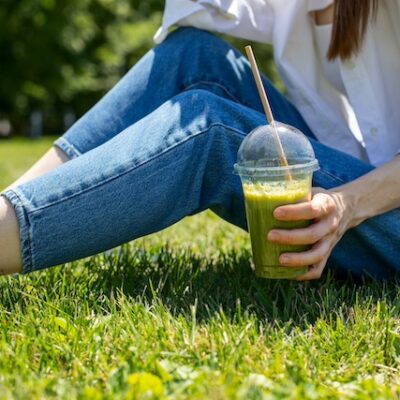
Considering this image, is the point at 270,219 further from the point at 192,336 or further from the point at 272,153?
the point at 192,336

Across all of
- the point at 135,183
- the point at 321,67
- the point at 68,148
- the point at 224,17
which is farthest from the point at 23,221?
the point at 321,67

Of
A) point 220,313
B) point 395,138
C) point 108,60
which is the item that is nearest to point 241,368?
point 220,313

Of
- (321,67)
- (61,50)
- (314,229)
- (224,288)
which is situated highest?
(321,67)

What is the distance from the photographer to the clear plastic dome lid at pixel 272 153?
1.84 metres

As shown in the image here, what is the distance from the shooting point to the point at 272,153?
1.84 metres

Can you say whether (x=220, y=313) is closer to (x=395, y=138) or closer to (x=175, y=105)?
(x=175, y=105)

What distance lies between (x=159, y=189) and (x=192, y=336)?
438 millimetres

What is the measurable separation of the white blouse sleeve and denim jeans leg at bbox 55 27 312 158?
0.05 metres

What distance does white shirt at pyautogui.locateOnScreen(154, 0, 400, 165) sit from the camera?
2414mm

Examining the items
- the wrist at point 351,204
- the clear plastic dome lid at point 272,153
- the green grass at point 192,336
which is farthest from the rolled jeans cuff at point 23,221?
the wrist at point 351,204

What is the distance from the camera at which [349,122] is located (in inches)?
103

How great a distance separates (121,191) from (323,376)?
0.70m

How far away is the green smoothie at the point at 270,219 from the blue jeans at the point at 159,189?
21 cm

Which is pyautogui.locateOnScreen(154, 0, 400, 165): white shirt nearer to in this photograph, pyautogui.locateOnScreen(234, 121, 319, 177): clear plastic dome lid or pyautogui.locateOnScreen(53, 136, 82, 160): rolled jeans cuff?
Answer: pyautogui.locateOnScreen(53, 136, 82, 160): rolled jeans cuff
